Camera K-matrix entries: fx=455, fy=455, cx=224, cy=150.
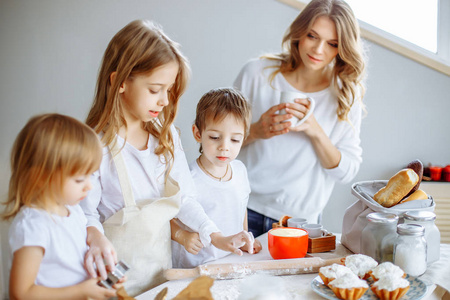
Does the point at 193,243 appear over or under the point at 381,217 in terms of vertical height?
under

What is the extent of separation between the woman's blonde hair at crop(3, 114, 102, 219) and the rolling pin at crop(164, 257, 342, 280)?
1.27ft

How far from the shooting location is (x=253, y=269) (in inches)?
45.9

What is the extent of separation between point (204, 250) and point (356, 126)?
818 mm

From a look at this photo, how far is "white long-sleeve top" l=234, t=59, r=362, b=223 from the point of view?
179 centimetres

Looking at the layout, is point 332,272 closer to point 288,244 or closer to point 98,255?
point 288,244

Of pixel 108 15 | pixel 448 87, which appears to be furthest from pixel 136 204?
pixel 448 87

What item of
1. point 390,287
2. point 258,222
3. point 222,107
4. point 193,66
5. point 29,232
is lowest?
point 258,222

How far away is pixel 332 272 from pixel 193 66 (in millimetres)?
1678

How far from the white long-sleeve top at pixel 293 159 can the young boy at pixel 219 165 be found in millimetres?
312

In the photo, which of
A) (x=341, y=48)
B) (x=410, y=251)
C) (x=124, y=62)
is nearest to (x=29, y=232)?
(x=124, y=62)

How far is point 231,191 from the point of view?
149 cm

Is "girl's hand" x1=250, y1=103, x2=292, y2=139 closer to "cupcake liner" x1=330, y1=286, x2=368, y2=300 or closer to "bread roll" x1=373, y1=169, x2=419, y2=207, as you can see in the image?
"bread roll" x1=373, y1=169, x2=419, y2=207

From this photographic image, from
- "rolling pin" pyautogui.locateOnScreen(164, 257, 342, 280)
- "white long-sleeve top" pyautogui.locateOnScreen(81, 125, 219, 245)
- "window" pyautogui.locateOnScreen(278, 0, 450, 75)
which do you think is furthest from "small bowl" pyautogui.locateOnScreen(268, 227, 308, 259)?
"window" pyautogui.locateOnScreen(278, 0, 450, 75)

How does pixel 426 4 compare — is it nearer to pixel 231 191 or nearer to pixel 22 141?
pixel 231 191
